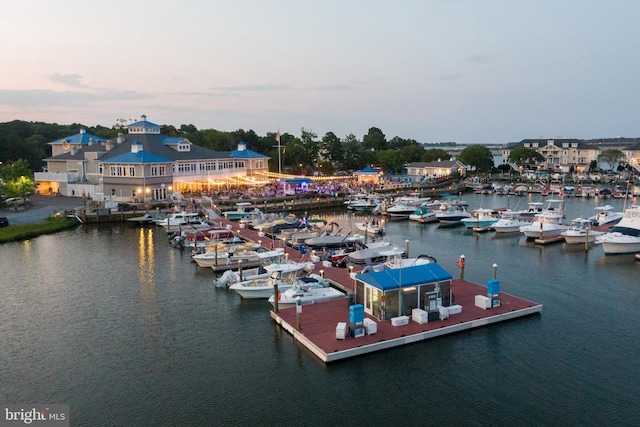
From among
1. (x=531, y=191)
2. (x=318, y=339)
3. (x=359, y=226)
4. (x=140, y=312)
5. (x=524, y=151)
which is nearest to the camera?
(x=318, y=339)

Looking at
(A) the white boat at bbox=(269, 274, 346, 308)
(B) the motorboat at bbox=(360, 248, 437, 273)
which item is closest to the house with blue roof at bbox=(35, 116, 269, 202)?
(B) the motorboat at bbox=(360, 248, 437, 273)

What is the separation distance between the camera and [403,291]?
2075 centimetres

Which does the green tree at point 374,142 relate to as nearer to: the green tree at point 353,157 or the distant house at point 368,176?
the green tree at point 353,157

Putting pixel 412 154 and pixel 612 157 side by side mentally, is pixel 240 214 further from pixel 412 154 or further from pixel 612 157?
pixel 612 157

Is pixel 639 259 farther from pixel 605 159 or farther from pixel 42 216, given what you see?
pixel 605 159

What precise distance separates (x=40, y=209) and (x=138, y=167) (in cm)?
1099

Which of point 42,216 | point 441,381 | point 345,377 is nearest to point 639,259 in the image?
point 441,381

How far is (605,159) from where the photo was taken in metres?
121

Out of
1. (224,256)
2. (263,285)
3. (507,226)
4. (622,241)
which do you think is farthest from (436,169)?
(263,285)

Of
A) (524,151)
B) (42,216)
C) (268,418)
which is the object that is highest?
(524,151)

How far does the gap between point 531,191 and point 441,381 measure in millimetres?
74374

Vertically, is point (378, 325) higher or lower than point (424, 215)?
lower

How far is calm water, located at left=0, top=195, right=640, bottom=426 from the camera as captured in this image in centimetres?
1546

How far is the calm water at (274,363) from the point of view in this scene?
1546 centimetres
